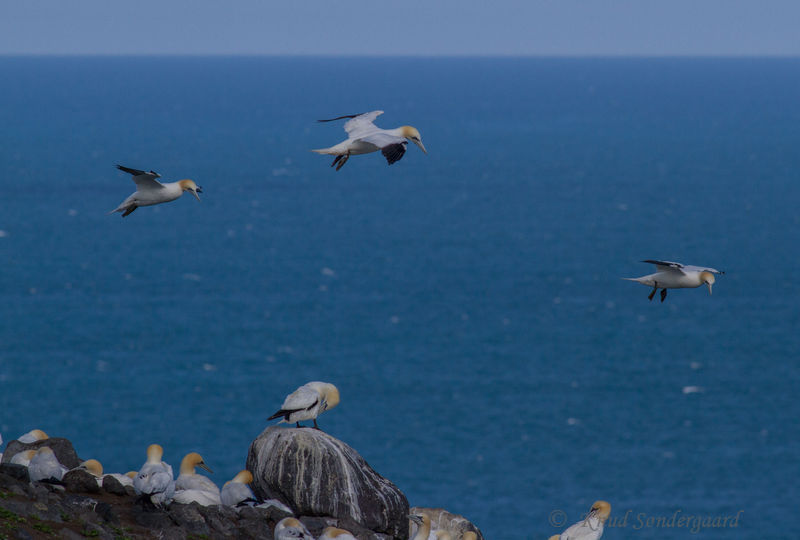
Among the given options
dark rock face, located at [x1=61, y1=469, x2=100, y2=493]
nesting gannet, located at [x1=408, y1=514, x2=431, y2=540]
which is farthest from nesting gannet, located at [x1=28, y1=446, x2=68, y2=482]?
nesting gannet, located at [x1=408, y1=514, x2=431, y2=540]

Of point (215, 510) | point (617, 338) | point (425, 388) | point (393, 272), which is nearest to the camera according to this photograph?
point (215, 510)

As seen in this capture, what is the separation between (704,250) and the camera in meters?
193

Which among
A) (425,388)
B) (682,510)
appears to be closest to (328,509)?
(682,510)

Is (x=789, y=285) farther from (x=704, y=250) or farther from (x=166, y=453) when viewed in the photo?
(x=166, y=453)

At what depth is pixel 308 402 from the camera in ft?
82.7

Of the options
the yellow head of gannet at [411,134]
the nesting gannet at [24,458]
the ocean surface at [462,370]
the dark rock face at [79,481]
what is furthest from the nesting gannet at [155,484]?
the ocean surface at [462,370]

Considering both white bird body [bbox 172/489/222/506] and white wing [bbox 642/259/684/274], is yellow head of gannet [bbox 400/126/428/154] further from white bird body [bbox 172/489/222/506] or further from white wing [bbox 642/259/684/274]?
white bird body [bbox 172/489/222/506]

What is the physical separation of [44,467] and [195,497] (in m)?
3.06

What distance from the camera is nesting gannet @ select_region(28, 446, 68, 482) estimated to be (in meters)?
24.0

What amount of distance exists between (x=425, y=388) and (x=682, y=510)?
3985 centimetres

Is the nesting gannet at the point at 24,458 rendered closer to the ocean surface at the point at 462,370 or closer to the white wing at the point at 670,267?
the white wing at the point at 670,267

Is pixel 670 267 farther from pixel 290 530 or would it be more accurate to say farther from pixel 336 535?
pixel 290 530

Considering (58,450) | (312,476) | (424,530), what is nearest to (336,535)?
(312,476)

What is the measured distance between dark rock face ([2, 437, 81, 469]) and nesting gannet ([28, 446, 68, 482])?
5.89 feet
